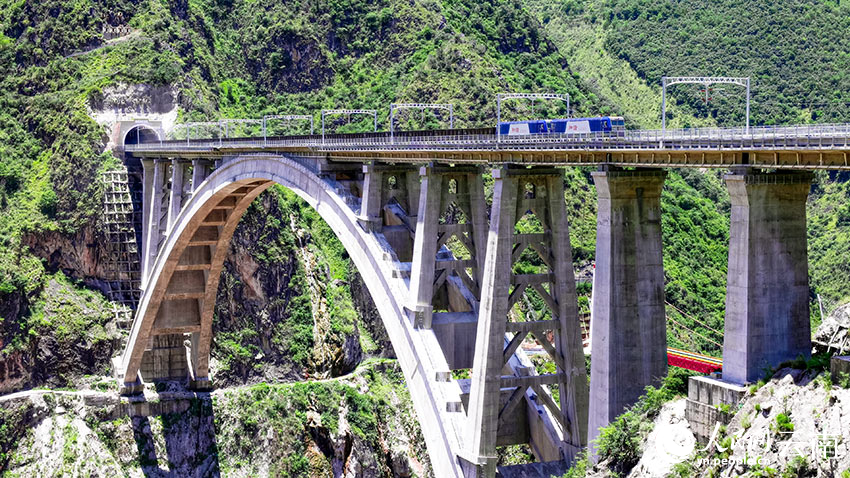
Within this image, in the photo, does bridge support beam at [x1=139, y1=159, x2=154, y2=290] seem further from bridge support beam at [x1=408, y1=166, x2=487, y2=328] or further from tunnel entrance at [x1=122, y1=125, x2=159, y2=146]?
bridge support beam at [x1=408, y1=166, x2=487, y2=328]

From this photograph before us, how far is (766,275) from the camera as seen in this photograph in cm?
2611

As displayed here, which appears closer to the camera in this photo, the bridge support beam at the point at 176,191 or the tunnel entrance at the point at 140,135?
the bridge support beam at the point at 176,191

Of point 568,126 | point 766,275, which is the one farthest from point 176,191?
point 766,275

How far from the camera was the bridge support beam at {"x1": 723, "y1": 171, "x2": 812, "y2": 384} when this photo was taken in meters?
26.1

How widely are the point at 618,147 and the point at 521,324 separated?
295 inches

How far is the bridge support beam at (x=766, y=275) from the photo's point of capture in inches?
1026

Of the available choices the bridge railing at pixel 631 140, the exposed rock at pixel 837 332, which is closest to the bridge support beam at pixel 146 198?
the bridge railing at pixel 631 140

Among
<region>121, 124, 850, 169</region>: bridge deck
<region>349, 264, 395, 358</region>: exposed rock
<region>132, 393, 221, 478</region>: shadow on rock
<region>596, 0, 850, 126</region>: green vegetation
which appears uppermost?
<region>596, 0, 850, 126</region>: green vegetation

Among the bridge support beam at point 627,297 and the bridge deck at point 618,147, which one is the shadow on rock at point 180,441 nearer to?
the bridge deck at point 618,147

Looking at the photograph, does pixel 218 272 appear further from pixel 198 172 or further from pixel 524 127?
pixel 524 127

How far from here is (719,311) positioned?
297 ft

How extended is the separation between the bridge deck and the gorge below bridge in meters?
0.05

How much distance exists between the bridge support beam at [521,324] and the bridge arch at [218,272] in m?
1.54

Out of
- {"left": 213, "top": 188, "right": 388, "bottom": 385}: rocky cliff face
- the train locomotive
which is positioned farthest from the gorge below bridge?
{"left": 213, "top": 188, "right": 388, "bottom": 385}: rocky cliff face
